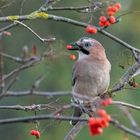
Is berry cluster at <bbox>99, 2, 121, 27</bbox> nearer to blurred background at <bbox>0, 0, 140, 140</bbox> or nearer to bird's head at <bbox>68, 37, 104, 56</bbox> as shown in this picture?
bird's head at <bbox>68, 37, 104, 56</bbox>

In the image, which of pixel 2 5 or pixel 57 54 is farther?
pixel 2 5

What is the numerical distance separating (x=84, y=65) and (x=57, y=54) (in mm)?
2477

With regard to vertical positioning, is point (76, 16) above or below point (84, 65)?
above

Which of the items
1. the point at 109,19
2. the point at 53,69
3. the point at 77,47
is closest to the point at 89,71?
the point at 77,47

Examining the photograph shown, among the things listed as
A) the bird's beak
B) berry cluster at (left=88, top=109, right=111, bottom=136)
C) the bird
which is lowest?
berry cluster at (left=88, top=109, right=111, bottom=136)

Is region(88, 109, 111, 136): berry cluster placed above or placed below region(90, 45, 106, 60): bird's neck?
below

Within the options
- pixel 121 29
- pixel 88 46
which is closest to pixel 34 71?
pixel 121 29

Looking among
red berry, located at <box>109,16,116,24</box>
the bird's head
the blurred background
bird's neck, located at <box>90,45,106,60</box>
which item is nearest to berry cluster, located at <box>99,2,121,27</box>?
red berry, located at <box>109,16,116,24</box>

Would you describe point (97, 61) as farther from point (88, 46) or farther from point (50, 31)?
point (50, 31)

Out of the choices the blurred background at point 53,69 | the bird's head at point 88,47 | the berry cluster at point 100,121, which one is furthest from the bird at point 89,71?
the blurred background at point 53,69

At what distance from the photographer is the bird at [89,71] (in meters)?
6.70

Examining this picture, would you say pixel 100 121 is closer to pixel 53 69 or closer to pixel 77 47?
pixel 77 47

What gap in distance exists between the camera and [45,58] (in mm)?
4254

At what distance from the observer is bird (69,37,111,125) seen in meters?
6.70
